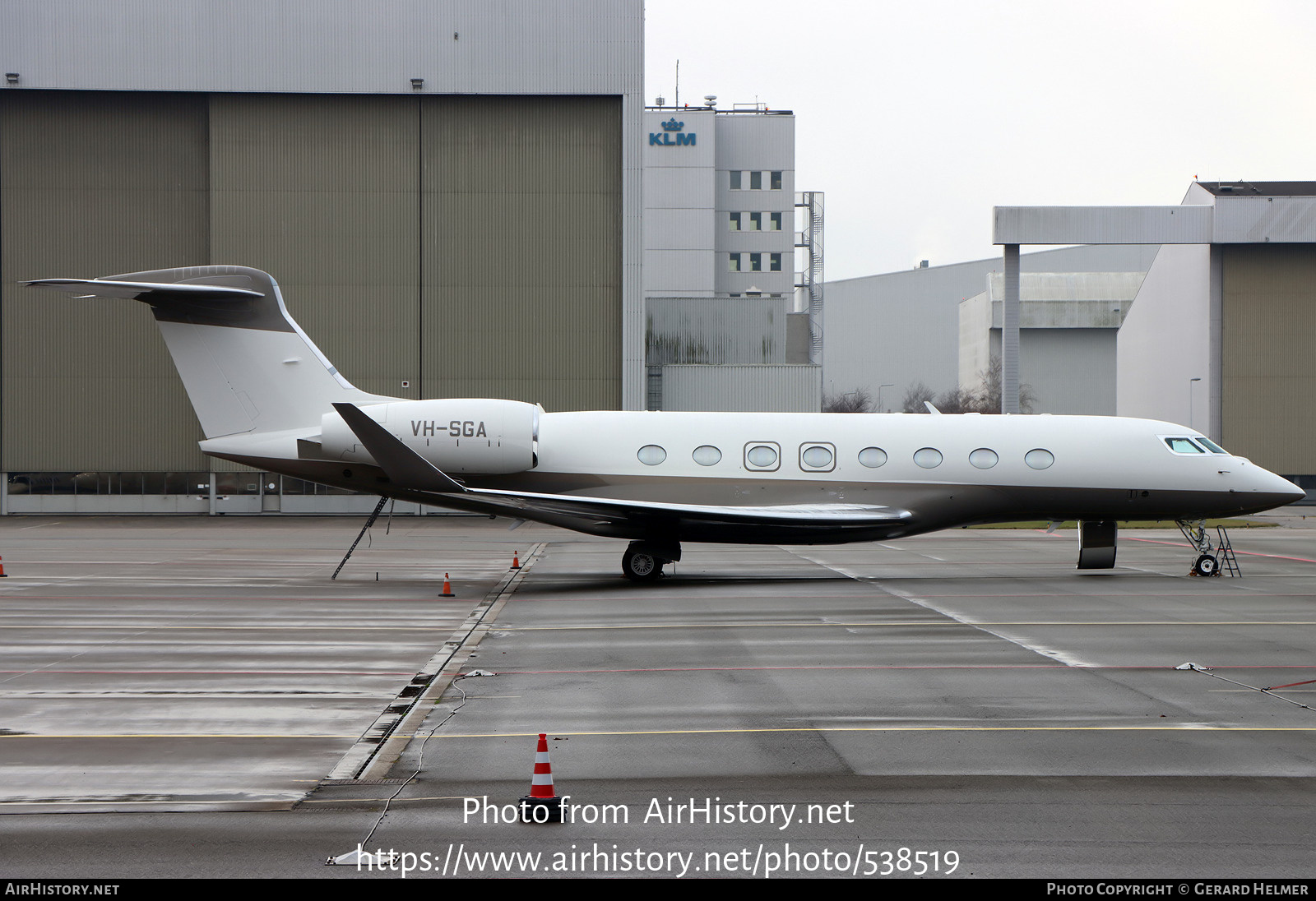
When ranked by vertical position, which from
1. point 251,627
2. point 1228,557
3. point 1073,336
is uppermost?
point 1073,336

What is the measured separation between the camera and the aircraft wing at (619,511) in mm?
18531

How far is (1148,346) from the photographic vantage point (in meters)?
59.6

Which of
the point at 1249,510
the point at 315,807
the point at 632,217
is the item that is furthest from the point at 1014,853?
the point at 632,217

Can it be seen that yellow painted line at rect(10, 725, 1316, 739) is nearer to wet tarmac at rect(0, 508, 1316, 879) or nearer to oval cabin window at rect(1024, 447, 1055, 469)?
wet tarmac at rect(0, 508, 1316, 879)

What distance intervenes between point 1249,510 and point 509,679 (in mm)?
15779

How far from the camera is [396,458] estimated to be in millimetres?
18188

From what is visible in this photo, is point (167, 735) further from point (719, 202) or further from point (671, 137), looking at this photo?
point (719, 202)

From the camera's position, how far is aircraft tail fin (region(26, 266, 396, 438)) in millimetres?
20172

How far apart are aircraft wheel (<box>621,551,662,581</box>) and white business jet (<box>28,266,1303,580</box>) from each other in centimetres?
3

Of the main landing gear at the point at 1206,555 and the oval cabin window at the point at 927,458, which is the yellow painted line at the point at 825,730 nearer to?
the oval cabin window at the point at 927,458

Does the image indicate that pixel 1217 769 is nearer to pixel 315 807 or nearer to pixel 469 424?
pixel 315 807

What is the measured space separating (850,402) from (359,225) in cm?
7688

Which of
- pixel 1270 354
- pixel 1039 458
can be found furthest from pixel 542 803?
pixel 1270 354

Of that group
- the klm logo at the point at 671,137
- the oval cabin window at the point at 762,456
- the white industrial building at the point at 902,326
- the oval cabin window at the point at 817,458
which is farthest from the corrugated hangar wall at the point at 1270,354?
the white industrial building at the point at 902,326
